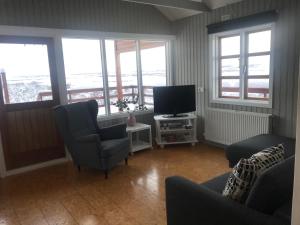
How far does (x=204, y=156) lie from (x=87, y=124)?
1.99 metres

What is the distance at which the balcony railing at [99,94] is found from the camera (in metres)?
4.29

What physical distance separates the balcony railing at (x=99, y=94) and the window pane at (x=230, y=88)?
1474 millimetres

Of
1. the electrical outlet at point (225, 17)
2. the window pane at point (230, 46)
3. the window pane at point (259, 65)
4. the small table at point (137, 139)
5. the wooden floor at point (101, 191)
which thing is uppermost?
the electrical outlet at point (225, 17)

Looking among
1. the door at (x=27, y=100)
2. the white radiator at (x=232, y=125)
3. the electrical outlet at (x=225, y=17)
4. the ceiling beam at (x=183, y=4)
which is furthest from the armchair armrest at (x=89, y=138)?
the electrical outlet at (x=225, y=17)

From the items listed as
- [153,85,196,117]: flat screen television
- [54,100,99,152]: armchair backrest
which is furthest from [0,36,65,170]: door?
[153,85,196,117]: flat screen television

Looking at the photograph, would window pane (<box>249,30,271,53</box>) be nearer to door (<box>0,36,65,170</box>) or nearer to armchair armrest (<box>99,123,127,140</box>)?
armchair armrest (<box>99,123,127,140</box>)

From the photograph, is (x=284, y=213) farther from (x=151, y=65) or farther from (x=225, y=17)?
(x=151, y=65)

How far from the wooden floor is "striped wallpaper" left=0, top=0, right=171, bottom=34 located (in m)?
2.27

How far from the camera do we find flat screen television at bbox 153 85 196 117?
184 inches

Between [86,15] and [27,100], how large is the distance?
1667 millimetres

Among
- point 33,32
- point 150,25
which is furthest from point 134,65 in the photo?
point 33,32

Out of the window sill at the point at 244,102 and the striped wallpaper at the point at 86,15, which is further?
the window sill at the point at 244,102

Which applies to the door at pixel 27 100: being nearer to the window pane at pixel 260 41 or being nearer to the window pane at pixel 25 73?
the window pane at pixel 25 73

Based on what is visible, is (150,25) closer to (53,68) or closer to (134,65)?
(134,65)
